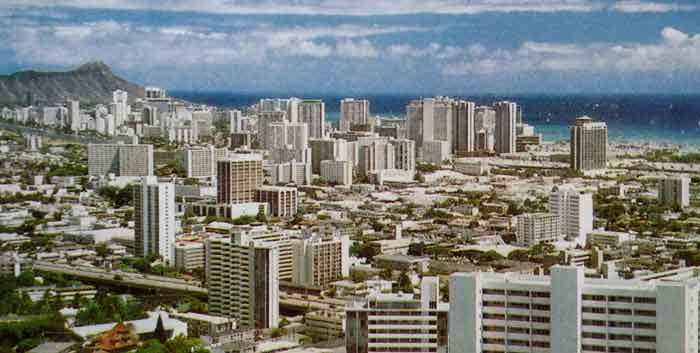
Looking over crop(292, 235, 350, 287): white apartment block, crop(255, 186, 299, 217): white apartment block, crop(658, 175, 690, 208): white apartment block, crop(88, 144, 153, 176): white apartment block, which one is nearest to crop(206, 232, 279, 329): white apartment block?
crop(292, 235, 350, 287): white apartment block

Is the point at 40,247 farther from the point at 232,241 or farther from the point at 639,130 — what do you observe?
the point at 639,130

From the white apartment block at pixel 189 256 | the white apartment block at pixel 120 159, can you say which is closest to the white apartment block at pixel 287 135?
the white apartment block at pixel 120 159

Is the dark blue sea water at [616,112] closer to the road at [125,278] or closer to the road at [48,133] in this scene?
the road at [48,133]

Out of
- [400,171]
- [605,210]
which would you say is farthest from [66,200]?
[605,210]

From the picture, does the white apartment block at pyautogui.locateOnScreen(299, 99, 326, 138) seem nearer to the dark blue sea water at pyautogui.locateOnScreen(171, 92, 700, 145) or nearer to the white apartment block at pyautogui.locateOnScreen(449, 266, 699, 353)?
the dark blue sea water at pyautogui.locateOnScreen(171, 92, 700, 145)

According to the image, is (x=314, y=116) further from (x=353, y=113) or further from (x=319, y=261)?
(x=319, y=261)

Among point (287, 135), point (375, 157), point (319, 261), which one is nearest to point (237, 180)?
point (375, 157)

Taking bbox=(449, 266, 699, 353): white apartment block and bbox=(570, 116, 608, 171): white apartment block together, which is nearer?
bbox=(449, 266, 699, 353): white apartment block
